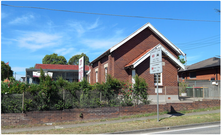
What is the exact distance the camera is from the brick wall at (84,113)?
433 inches

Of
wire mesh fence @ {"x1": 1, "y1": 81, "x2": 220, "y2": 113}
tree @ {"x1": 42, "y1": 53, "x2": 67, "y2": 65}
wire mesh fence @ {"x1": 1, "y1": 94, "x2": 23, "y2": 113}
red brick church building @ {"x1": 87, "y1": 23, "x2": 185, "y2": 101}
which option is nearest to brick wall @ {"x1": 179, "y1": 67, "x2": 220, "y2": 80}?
red brick church building @ {"x1": 87, "y1": 23, "x2": 185, "y2": 101}

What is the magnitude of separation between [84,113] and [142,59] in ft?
24.3

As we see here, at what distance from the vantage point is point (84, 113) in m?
12.4

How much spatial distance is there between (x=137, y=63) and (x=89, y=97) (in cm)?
595

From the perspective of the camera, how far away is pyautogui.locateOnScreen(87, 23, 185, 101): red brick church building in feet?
58.3

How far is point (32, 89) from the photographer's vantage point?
11.7m

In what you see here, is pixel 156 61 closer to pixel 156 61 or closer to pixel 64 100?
pixel 156 61

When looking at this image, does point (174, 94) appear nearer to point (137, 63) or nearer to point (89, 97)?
point (137, 63)

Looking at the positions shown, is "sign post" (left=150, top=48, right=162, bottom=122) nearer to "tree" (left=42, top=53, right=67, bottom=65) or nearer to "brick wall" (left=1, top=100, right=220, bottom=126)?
"brick wall" (left=1, top=100, right=220, bottom=126)

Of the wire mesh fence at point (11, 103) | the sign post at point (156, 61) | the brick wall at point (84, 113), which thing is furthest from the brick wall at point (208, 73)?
the wire mesh fence at point (11, 103)

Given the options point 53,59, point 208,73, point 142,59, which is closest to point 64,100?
point 142,59

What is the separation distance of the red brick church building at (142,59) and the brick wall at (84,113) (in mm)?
2494

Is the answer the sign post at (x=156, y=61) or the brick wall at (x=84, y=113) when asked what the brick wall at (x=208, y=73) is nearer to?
the brick wall at (x=84, y=113)

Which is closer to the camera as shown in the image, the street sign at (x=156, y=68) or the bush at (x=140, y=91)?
the street sign at (x=156, y=68)
